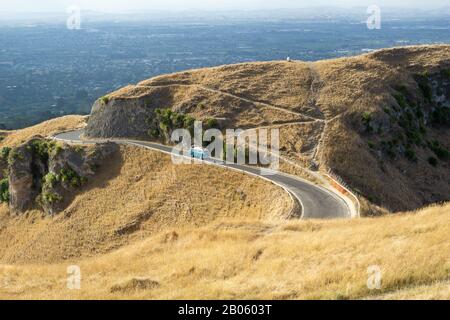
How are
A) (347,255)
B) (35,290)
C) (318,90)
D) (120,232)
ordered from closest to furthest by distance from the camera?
(347,255), (35,290), (120,232), (318,90)

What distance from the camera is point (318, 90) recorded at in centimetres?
5206

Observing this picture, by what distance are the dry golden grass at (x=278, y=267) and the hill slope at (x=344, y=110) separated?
16.5 metres

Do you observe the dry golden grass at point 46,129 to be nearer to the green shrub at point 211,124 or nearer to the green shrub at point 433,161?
the green shrub at point 211,124

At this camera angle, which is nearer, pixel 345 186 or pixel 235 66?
pixel 345 186

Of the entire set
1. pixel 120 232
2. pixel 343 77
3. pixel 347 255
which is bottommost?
pixel 120 232

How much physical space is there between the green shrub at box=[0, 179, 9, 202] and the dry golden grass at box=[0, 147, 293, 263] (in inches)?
193

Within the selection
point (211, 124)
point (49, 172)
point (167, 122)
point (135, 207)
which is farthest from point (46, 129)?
point (135, 207)

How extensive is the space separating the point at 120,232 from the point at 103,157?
11.8 metres

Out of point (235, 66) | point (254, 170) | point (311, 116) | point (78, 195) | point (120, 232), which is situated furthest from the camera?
point (235, 66)

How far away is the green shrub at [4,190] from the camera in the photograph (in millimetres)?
50231

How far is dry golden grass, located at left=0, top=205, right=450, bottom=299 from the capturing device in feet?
46.0

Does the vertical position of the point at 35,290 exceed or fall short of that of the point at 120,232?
it exceeds it

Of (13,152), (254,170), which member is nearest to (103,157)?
(13,152)

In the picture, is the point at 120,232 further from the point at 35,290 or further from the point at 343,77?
the point at 343,77
